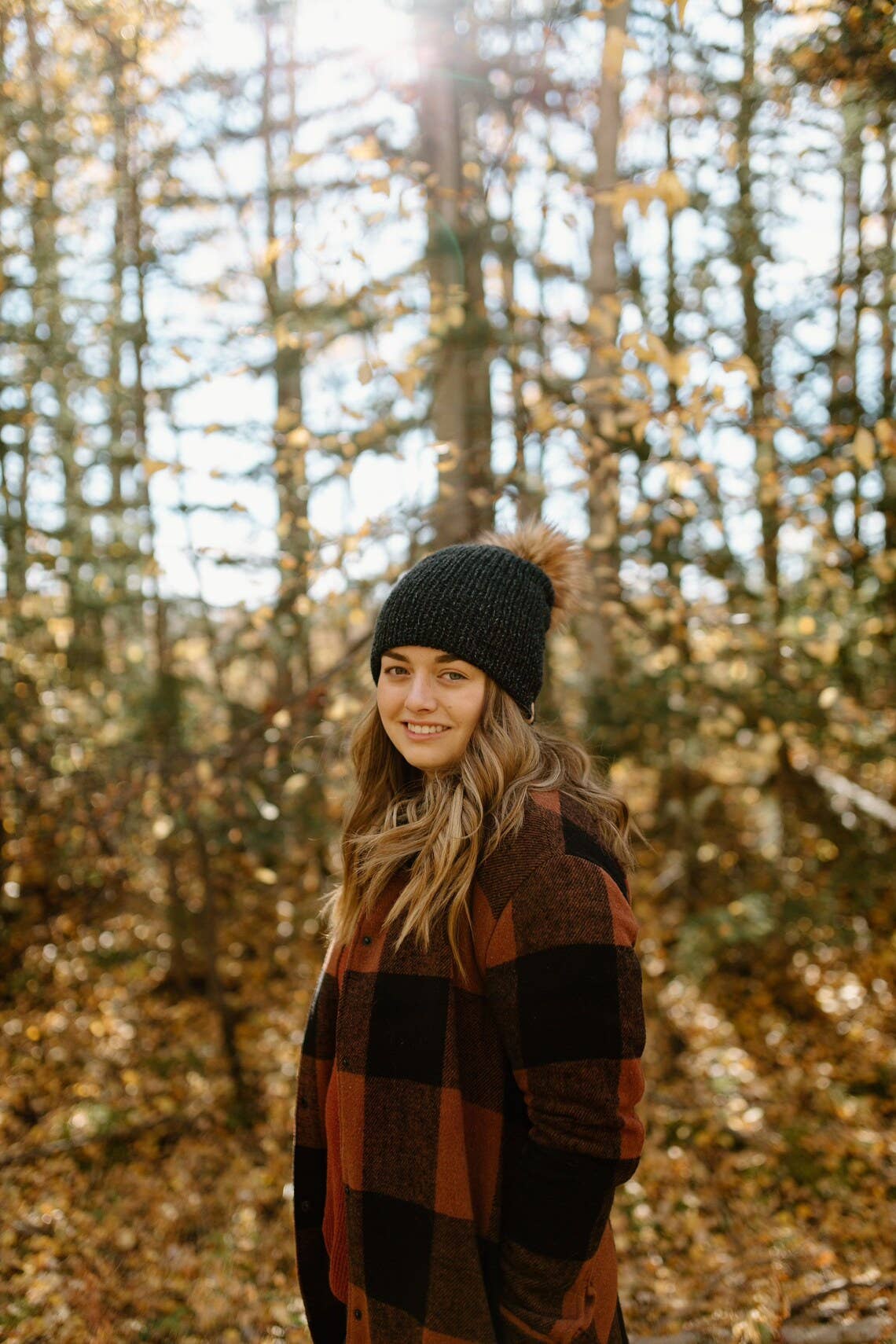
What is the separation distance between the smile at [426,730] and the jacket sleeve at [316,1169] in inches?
21.9

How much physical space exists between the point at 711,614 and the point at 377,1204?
9.61ft

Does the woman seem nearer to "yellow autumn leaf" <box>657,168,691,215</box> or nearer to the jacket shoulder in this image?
the jacket shoulder

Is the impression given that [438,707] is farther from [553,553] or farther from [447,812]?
[553,553]

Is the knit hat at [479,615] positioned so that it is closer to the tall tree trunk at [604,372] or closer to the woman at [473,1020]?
the woman at [473,1020]

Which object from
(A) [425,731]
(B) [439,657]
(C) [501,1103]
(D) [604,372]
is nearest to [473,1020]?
(C) [501,1103]

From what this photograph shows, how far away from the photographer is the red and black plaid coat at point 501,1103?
1439 millimetres

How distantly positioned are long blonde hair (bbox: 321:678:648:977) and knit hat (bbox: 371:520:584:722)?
7 cm

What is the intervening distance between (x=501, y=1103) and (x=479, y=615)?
36.9 inches

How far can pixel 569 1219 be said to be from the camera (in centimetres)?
145

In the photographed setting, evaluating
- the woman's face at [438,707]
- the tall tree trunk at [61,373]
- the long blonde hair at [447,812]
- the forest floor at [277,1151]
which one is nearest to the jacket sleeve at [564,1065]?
the long blonde hair at [447,812]

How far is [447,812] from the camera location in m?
1.68

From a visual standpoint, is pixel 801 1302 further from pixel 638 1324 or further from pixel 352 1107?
pixel 352 1107

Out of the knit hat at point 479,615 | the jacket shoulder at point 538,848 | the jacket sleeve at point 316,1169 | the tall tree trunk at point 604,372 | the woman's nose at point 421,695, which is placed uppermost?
the tall tree trunk at point 604,372

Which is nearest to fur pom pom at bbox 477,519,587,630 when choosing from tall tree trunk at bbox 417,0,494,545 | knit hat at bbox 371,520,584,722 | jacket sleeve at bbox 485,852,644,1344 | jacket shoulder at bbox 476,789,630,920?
knit hat at bbox 371,520,584,722
